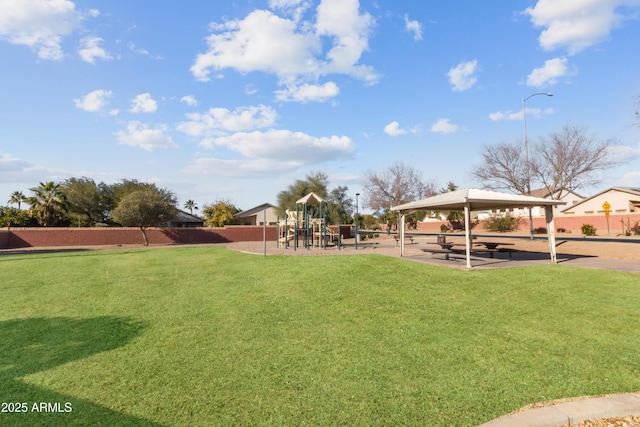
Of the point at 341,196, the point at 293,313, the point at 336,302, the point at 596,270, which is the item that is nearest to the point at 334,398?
the point at 293,313

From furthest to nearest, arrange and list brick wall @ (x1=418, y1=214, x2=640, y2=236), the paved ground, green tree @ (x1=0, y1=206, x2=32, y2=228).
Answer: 1. brick wall @ (x1=418, y1=214, x2=640, y2=236)
2. green tree @ (x1=0, y1=206, x2=32, y2=228)
3. the paved ground

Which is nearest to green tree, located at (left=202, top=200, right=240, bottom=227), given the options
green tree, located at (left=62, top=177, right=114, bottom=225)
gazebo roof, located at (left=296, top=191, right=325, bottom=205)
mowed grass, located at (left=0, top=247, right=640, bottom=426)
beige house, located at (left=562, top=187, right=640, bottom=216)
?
green tree, located at (left=62, top=177, right=114, bottom=225)

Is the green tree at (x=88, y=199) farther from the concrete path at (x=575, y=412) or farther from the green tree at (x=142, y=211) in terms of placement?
the concrete path at (x=575, y=412)

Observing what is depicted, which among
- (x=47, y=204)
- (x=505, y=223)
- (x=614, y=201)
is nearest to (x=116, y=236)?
(x=47, y=204)

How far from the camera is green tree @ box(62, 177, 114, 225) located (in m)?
40.7

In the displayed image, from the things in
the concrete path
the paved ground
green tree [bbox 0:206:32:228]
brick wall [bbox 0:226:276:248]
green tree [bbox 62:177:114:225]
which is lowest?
the concrete path

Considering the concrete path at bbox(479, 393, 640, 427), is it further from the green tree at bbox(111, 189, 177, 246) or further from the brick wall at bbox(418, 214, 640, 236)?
the brick wall at bbox(418, 214, 640, 236)

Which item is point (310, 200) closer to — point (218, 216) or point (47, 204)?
point (218, 216)

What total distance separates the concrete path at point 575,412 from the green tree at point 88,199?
48834 millimetres

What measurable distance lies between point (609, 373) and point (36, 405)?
6879mm

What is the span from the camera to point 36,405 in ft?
11.6

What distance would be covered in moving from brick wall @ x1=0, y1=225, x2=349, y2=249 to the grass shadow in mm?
25798

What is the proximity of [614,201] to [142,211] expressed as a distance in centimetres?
5459

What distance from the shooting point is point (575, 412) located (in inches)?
133
